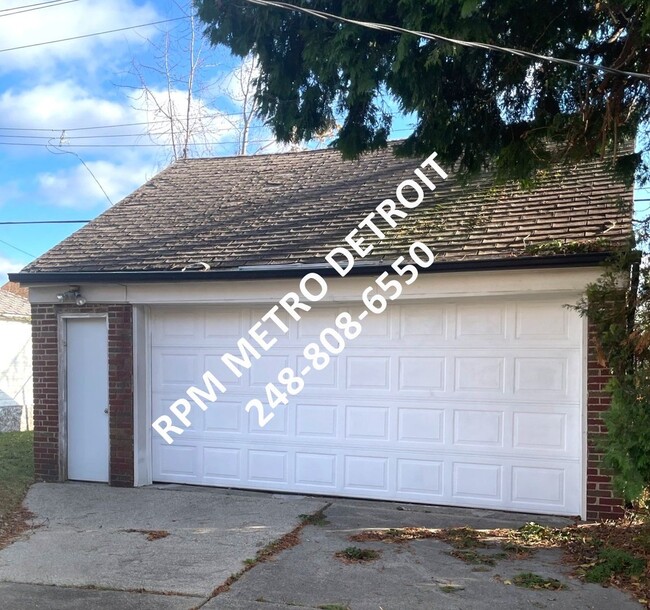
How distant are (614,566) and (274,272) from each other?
14.7 ft

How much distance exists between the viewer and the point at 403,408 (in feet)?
24.8

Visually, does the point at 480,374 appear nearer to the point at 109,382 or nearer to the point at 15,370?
the point at 109,382

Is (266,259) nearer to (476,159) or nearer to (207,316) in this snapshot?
(207,316)

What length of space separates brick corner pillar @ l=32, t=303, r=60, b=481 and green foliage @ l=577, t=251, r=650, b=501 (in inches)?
256

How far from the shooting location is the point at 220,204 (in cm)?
1009

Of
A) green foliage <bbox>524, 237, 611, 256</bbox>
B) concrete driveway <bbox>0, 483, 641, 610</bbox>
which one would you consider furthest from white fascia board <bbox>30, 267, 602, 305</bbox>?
concrete driveway <bbox>0, 483, 641, 610</bbox>

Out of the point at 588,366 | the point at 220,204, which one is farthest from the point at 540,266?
the point at 220,204

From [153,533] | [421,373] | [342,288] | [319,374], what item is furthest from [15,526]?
[421,373]

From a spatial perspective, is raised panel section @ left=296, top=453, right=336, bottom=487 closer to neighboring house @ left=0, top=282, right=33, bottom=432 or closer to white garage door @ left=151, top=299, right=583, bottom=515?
white garage door @ left=151, top=299, right=583, bottom=515

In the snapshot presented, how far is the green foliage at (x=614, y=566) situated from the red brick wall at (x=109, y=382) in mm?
5557

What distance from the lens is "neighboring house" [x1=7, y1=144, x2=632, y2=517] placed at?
22.8 ft

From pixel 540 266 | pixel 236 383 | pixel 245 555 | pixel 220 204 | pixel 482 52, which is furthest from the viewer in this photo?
pixel 220 204

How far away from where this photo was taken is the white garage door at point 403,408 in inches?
275

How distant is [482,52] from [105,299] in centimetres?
556
